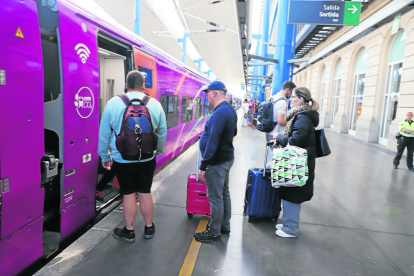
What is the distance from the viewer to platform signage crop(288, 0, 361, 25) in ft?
24.3

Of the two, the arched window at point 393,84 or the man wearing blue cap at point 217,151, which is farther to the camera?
the arched window at point 393,84

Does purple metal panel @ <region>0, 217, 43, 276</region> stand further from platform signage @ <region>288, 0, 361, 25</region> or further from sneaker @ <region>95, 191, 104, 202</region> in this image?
platform signage @ <region>288, 0, 361, 25</region>

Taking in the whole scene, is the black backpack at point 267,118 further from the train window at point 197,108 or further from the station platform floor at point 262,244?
the train window at point 197,108

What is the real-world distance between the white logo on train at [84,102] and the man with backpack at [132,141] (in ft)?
0.67

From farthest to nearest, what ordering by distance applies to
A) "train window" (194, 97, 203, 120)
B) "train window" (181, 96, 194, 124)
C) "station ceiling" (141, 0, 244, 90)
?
1. "station ceiling" (141, 0, 244, 90)
2. "train window" (194, 97, 203, 120)
3. "train window" (181, 96, 194, 124)

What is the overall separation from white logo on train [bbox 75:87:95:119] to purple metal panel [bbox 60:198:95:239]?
3.02 ft

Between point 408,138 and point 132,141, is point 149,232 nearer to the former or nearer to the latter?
point 132,141

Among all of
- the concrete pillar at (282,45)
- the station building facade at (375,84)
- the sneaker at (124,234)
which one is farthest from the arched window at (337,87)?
the sneaker at (124,234)

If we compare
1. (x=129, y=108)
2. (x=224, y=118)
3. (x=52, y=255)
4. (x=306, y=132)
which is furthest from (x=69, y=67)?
(x=306, y=132)

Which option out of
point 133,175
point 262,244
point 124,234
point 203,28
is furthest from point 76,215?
point 203,28

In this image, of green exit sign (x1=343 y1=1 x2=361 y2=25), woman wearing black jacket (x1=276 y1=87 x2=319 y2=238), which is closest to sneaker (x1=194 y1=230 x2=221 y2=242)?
woman wearing black jacket (x1=276 y1=87 x2=319 y2=238)

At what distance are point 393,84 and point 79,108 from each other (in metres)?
12.8

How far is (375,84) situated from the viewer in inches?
481

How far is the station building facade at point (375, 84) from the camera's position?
9945 millimetres
